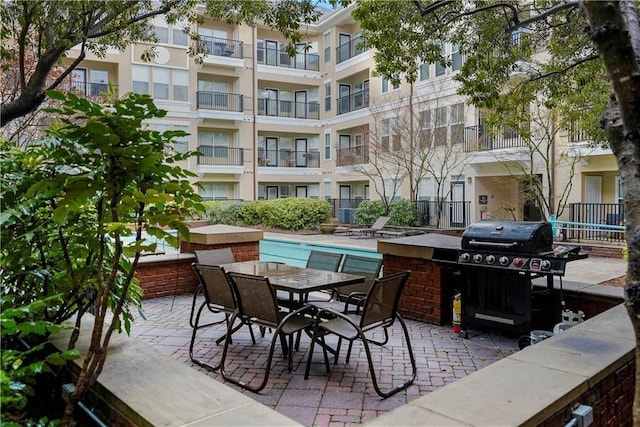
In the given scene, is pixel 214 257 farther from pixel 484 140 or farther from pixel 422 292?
pixel 484 140

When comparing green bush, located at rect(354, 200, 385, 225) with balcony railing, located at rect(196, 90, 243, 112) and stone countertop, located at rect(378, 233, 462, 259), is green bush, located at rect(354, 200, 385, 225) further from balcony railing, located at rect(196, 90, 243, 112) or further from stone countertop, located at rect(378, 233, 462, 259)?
stone countertop, located at rect(378, 233, 462, 259)

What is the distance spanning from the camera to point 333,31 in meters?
27.2

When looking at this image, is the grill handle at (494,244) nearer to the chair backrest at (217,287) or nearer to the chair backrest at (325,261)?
the chair backrest at (325,261)

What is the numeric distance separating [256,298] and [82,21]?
4.61 m

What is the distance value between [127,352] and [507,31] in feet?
22.5

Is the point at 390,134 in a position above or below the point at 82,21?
above

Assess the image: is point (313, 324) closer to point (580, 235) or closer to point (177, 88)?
point (580, 235)

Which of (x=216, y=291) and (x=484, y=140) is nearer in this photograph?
(x=216, y=291)

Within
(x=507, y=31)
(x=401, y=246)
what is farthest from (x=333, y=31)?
(x=401, y=246)

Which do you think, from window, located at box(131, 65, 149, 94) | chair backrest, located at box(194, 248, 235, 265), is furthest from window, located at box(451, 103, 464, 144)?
window, located at box(131, 65, 149, 94)

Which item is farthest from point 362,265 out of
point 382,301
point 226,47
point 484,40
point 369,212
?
point 226,47

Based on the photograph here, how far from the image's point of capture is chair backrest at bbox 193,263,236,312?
15.2 feet

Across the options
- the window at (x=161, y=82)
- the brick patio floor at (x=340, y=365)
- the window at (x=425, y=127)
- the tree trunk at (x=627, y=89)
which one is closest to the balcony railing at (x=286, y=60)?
the window at (x=161, y=82)

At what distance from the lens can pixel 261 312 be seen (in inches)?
165
